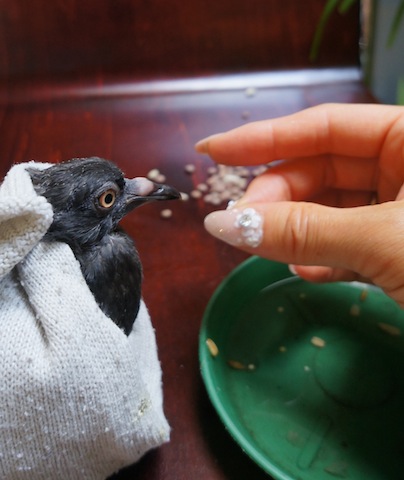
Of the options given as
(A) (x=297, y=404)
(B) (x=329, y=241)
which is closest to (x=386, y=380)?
(A) (x=297, y=404)

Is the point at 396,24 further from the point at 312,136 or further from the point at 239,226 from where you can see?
the point at 239,226

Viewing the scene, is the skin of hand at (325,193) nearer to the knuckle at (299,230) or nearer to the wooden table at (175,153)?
the knuckle at (299,230)

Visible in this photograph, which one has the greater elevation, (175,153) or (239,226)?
(239,226)

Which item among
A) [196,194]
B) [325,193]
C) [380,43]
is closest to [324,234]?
[325,193]

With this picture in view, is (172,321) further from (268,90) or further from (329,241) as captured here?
(268,90)

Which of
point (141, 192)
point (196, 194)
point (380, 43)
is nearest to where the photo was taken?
point (141, 192)

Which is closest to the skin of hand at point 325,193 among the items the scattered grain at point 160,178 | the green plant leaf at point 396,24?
the scattered grain at point 160,178

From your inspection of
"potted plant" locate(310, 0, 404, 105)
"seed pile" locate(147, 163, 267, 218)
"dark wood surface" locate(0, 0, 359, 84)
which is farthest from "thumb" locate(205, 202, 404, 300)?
"dark wood surface" locate(0, 0, 359, 84)

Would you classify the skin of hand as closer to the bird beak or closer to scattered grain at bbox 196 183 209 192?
the bird beak
